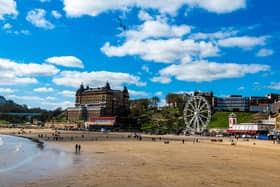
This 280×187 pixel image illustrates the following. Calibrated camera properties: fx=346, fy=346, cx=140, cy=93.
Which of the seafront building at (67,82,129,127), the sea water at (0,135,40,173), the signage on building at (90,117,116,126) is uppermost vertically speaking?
the seafront building at (67,82,129,127)

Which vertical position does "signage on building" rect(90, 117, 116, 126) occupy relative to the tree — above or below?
below

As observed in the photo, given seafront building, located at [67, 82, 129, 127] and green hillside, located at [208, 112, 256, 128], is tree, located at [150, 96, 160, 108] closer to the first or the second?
seafront building, located at [67, 82, 129, 127]

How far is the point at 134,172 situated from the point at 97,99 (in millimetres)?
170805

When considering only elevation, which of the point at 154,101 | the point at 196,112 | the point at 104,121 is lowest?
the point at 104,121

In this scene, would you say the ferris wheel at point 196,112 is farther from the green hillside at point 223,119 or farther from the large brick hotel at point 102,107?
the large brick hotel at point 102,107

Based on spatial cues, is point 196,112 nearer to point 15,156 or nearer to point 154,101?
point 154,101

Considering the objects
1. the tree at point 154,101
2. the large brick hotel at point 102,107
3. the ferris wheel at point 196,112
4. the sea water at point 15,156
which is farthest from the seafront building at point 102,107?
the sea water at point 15,156

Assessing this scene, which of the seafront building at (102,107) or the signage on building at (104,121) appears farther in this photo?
the seafront building at (102,107)

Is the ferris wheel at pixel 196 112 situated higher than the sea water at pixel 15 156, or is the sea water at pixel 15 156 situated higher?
the ferris wheel at pixel 196 112

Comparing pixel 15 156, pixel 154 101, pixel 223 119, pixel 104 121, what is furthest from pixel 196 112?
pixel 15 156

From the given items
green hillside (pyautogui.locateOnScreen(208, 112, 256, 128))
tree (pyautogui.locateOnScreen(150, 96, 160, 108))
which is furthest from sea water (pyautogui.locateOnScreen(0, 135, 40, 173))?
tree (pyautogui.locateOnScreen(150, 96, 160, 108))

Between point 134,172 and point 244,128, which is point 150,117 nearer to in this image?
point 244,128

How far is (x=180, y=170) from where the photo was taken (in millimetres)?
28516

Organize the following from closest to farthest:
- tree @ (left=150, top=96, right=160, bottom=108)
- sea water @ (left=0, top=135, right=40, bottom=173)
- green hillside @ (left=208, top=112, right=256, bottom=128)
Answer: sea water @ (left=0, top=135, right=40, bottom=173)
green hillside @ (left=208, top=112, right=256, bottom=128)
tree @ (left=150, top=96, right=160, bottom=108)
